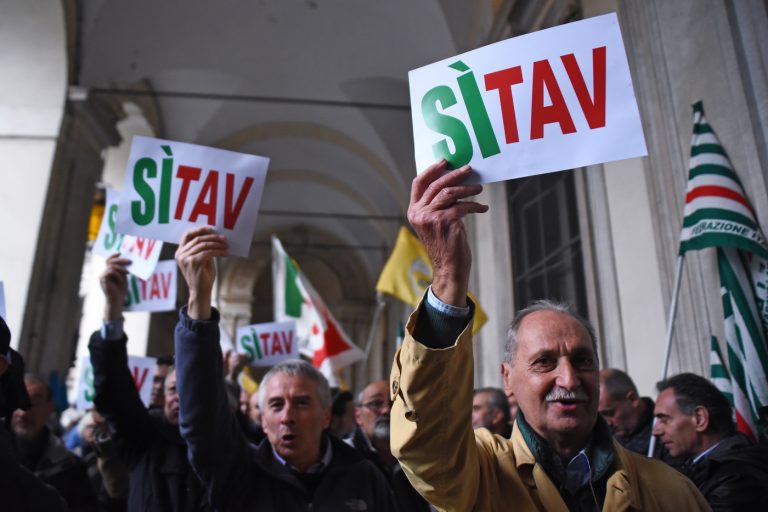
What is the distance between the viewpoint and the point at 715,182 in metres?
3.29

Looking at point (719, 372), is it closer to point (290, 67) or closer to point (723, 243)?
point (723, 243)

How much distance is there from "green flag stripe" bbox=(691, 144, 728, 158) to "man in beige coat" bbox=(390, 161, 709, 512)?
84.2 inches

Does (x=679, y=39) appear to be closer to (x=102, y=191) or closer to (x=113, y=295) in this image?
(x=113, y=295)

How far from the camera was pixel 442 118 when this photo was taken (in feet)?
5.39

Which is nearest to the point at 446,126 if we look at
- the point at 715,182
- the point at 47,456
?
the point at 715,182

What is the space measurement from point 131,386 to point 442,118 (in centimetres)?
163

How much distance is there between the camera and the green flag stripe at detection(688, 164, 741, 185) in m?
3.28

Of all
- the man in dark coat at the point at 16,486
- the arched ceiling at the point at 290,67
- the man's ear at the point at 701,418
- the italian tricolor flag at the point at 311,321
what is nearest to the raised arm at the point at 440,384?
the man in dark coat at the point at 16,486

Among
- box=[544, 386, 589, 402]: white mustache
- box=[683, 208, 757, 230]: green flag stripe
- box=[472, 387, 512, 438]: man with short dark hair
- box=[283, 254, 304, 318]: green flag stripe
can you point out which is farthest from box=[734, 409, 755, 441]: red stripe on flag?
box=[283, 254, 304, 318]: green flag stripe

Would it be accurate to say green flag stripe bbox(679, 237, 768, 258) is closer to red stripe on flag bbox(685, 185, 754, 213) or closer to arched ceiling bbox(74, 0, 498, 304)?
red stripe on flag bbox(685, 185, 754, 213)

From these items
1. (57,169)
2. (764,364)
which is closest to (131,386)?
(764,364)

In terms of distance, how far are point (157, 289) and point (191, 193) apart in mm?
2517

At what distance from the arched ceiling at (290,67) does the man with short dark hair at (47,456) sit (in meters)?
6.18

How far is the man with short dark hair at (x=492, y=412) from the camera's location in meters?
3.91
